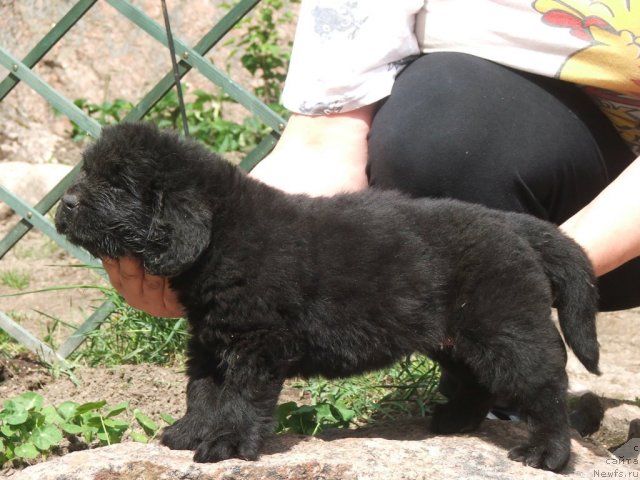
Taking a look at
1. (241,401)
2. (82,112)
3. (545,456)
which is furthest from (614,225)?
(82,112)

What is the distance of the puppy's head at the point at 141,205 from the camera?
2.33 metres

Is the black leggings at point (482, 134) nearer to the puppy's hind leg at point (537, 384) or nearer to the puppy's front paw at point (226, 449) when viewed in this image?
the puppy's hind leg at point (537, 384)

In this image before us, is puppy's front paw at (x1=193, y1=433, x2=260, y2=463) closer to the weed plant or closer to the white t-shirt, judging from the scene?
the weed plant

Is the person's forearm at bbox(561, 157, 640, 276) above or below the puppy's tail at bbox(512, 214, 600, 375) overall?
above

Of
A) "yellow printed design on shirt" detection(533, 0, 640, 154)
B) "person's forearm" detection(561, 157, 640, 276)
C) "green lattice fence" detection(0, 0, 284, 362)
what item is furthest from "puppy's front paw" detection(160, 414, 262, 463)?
"green lattice fence" detection(0, 0, 284, 362)

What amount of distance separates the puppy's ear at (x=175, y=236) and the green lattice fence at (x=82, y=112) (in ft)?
5.36

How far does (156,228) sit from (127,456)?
1.96 ft

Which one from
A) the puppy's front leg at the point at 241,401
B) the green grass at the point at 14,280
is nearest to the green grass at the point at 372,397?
the puppy's front leg at the point at 241,401

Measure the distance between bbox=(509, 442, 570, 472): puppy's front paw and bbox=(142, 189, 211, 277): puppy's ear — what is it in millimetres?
1016

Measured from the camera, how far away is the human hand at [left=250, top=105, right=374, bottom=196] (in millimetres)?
2920

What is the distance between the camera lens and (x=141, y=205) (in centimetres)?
234

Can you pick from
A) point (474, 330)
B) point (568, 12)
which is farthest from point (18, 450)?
point (568, 12)

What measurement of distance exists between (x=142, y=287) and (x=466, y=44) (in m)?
1.26

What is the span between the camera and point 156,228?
2332 mm
